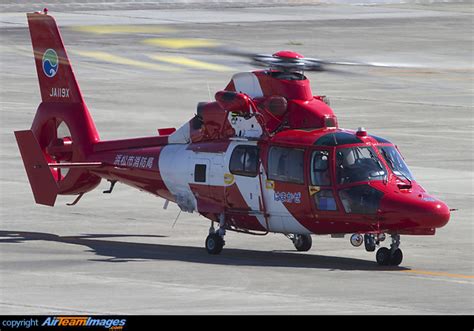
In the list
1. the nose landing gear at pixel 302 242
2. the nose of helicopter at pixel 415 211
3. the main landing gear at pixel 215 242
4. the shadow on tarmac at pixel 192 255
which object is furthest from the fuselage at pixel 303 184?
the nose landing gear at pixel 302 242

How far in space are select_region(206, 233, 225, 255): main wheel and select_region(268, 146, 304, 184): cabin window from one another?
1.57m

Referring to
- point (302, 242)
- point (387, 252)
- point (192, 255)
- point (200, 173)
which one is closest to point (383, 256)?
point (387, 252)

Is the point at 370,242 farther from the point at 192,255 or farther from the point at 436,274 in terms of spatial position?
the point at 192,255

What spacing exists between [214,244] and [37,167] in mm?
4093

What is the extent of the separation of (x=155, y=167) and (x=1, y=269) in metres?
4.56

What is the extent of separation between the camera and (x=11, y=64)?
57875 mm

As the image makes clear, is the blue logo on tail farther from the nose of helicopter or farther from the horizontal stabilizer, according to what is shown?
the nose of helicopter

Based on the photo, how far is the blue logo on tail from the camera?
1107 inches

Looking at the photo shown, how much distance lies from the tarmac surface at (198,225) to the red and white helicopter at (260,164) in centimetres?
74

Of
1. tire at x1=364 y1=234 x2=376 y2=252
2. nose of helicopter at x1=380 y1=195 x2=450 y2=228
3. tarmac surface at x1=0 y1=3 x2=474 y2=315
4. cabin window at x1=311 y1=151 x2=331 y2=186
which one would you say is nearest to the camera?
tarmac surface at x1=0 y1=3 x2=474 y2=315

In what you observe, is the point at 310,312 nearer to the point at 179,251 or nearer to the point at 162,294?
the point at 162,294

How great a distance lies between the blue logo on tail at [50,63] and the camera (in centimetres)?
2813

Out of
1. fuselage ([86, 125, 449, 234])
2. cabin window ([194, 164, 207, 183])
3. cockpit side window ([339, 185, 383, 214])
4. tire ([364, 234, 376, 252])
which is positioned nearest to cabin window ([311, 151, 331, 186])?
fuselage ([86, 125, 449, 234])

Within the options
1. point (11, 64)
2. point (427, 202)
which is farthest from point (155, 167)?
point (11, 64)
